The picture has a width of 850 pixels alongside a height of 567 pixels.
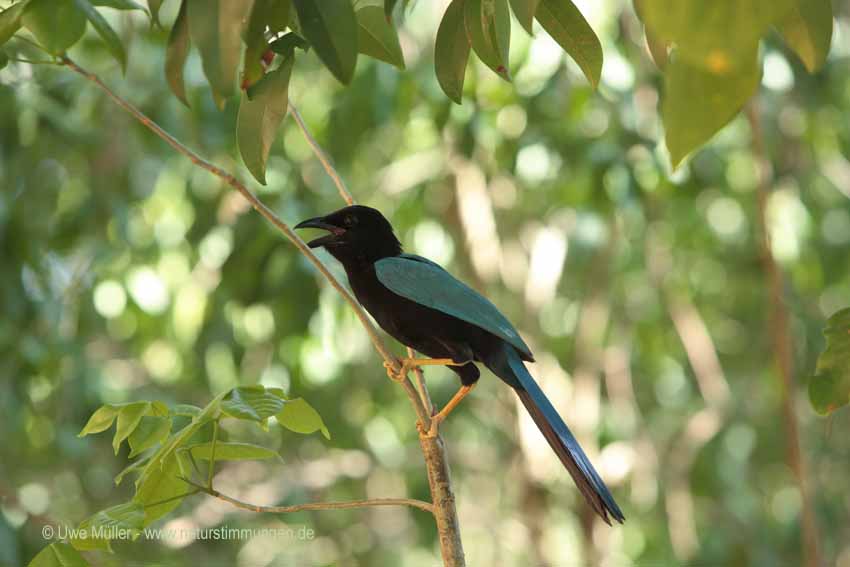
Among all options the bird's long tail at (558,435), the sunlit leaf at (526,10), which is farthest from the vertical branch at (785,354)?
the sunlit leaf at (526,10)

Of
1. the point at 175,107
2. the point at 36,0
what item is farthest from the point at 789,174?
the point at 36,0

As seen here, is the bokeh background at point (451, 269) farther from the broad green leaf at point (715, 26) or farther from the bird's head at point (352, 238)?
the broad green leaf at point (715, 26)

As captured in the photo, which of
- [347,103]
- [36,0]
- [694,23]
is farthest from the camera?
[347,103]

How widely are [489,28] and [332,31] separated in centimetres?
37

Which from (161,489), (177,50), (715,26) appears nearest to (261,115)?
(177,50)

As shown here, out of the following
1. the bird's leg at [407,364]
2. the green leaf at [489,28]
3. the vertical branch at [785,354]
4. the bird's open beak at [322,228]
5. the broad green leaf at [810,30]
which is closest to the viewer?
the broad green leaf at [810,30]

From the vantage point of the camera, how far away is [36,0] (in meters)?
1.70

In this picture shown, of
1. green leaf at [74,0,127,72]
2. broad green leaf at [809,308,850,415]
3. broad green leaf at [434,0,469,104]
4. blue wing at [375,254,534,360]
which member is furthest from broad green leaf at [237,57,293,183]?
blue wing at [375,254,534,360]

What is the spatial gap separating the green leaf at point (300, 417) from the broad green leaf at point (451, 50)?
0.61m

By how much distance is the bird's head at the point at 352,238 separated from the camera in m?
3.28

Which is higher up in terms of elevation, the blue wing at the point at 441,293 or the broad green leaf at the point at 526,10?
the blue wing at the point at 441,293

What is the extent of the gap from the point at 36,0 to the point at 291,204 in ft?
9.75

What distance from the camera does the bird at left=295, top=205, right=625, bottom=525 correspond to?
9.12 feet

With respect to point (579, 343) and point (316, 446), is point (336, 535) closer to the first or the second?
point (316, 446)
